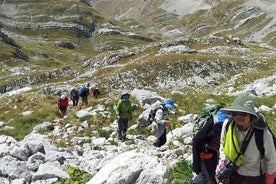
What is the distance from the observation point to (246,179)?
21.9 ft

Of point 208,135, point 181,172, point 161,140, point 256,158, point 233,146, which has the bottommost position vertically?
point 161,140

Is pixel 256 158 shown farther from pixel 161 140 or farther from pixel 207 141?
pixel 161 140

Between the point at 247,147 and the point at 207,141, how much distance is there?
1.40 m

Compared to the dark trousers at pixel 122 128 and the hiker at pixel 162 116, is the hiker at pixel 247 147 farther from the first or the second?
the dark trousers at pixel 122 128

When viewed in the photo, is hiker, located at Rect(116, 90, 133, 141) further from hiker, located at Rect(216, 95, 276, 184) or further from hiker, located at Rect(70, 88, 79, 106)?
hiker, located at Rect(70, 88, 79, 106)

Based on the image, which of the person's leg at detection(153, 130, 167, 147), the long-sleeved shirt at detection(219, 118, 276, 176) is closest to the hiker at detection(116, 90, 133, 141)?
the person's leg at detection(153, 130, 167, 147)

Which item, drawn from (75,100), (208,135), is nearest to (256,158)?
(208,135)

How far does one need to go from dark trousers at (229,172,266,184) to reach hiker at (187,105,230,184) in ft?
3.19

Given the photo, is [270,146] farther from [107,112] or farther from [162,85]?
[162,85]

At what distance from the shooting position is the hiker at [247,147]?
20.4 ft

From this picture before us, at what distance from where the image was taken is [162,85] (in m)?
50.6

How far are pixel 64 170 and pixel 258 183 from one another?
677 centimetres

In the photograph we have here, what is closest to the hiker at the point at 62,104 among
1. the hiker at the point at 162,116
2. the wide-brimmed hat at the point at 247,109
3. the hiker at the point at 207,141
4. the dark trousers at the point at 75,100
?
the dark trousers at the point at 75,100

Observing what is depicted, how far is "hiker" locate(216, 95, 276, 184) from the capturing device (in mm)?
6219
